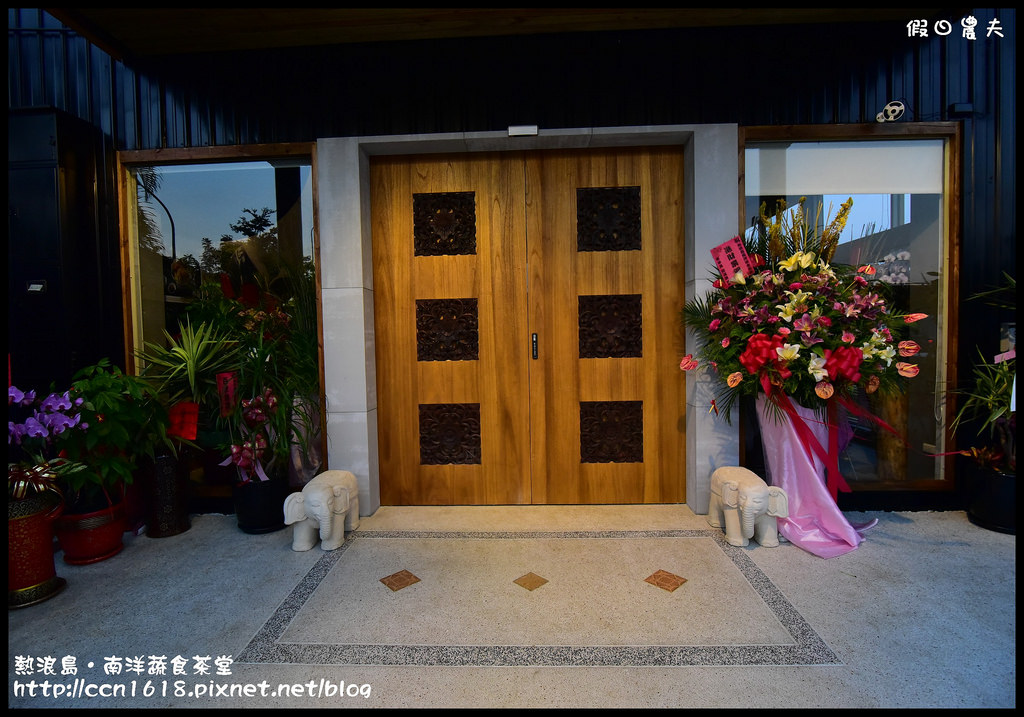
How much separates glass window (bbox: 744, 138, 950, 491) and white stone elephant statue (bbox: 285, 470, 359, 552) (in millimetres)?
2836

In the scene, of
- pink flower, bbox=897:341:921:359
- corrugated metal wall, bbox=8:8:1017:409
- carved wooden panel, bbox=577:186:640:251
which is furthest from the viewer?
carved wooden panel, bbox=577:186:640:251

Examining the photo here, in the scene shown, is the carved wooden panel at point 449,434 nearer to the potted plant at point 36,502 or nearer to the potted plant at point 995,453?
the potted plant at point 36,502

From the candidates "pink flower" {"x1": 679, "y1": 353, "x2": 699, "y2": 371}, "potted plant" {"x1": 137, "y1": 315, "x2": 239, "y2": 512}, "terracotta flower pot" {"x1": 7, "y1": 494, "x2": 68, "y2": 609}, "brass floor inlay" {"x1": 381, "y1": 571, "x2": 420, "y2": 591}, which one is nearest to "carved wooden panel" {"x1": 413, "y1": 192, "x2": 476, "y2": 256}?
"potted plant" {"x1": 137, "y1": 315, "x2": 239, "y2": 512}

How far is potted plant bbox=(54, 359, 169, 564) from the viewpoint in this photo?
2393 mm

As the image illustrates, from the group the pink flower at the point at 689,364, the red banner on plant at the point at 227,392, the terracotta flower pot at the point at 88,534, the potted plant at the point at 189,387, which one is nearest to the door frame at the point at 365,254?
the pink flower at the point at 689,364

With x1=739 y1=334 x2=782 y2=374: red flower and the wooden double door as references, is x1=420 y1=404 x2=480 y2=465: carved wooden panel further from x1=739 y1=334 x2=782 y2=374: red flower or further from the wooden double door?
x1=739 y1=334 x2=782 y2=374: red flower

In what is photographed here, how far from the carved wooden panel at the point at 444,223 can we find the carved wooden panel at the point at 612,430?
51.0 inches

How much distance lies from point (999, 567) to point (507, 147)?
333 cm

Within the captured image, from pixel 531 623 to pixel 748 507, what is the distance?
1.27m

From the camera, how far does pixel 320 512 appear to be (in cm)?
255

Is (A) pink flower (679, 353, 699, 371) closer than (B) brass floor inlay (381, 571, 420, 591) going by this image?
No

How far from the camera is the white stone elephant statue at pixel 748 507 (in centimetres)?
250

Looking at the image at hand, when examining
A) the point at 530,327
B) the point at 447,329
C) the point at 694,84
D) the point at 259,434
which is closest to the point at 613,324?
the point at 530,327

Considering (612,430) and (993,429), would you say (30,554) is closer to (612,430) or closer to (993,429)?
(612,430)
